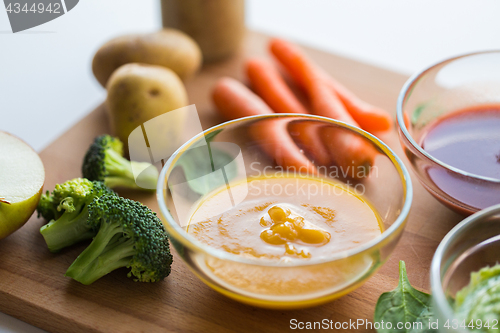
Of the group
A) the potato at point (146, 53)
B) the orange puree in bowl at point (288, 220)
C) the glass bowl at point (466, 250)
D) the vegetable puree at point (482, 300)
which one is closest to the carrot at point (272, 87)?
the potato at point (146, 53)

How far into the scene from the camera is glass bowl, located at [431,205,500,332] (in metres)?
1.37

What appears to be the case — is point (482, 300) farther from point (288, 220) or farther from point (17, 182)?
point (17, 182)

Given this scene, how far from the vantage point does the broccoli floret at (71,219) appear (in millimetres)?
1755

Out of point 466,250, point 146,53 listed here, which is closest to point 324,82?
point 146,53

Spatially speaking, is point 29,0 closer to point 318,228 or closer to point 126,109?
point 126,109

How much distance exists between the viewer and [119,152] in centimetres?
216

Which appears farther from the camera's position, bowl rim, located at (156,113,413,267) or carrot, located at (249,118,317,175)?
carrot, located at (249,118,317,175)

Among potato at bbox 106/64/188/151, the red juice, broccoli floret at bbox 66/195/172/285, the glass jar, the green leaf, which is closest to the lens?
the green leaf

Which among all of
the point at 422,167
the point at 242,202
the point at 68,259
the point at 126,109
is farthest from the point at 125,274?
the point at 422,167

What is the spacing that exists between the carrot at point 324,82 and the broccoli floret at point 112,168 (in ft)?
3.17

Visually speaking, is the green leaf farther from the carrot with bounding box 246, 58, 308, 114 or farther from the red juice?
the carrot with bounding box 246, 58, 308, 114

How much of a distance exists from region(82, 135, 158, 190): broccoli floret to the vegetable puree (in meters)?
1.20

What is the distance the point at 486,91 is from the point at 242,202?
4.00 ft

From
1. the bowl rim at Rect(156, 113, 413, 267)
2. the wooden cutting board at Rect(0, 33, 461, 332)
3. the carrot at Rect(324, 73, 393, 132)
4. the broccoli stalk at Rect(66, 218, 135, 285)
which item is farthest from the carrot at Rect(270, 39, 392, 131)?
the broccoli stalk at Rect(66, 218, 135, 285)
